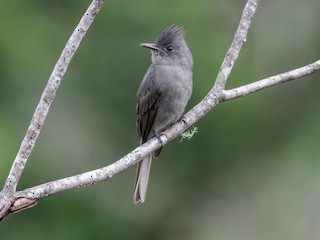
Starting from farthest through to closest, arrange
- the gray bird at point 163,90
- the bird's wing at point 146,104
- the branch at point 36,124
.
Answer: the bird's wing at point 146,104, the gray bird at point 163,90, the branch at point 36,124

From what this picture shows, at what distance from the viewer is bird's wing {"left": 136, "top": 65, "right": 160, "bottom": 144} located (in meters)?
6.44

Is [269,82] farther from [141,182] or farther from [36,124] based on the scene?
[36,124]

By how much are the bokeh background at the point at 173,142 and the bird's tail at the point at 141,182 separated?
256 cm

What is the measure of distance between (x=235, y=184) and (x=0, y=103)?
124 inches

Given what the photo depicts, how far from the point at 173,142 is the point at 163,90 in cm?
332

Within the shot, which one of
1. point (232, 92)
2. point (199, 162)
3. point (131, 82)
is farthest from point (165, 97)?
point (199, 162)

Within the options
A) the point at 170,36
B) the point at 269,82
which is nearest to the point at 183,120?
the point at 269,82

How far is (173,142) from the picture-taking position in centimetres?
973

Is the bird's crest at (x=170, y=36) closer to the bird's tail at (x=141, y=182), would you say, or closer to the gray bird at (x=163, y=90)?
the gray bird at (x=163, y=90)

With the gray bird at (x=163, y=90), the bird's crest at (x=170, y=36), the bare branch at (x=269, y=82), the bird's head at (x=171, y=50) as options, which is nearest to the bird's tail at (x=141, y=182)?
the gray bird at (x=163, y=90)

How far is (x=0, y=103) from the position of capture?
9.55 metres

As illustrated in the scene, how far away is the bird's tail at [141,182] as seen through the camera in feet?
20.4

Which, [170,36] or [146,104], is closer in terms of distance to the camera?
[146,104]

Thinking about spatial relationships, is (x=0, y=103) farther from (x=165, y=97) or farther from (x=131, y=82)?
(x=165, y=97)
